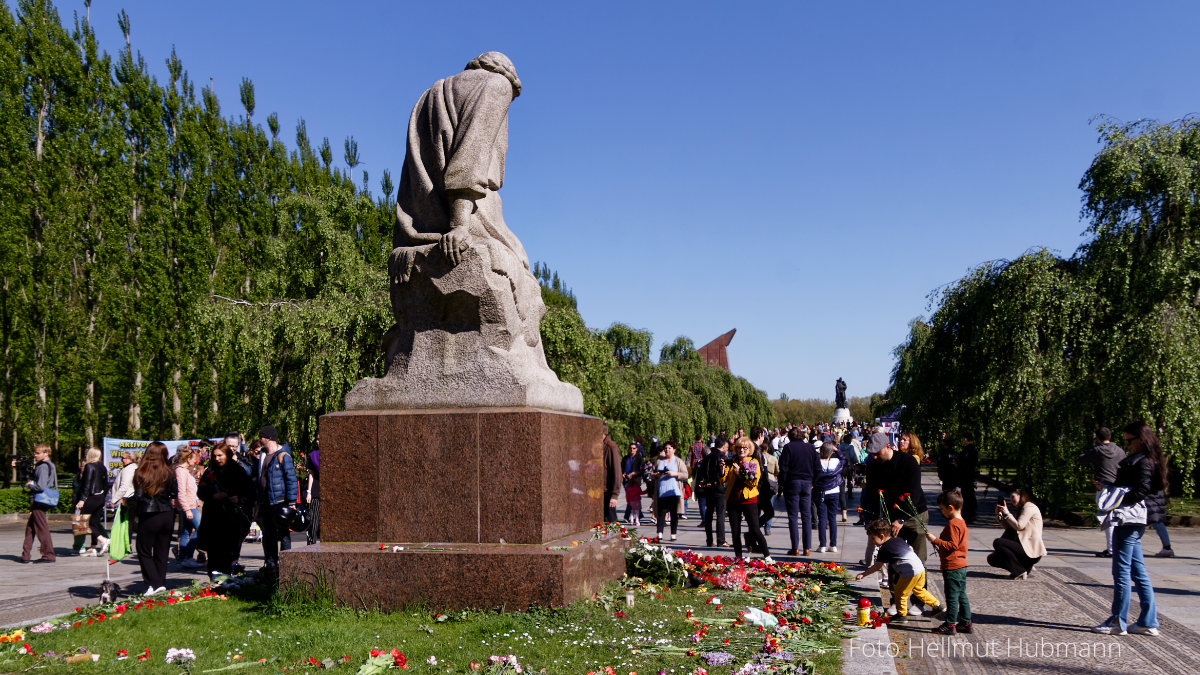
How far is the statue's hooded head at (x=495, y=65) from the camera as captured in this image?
716cm

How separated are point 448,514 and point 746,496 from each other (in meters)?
5.32

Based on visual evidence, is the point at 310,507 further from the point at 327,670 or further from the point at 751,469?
the point at 327,670

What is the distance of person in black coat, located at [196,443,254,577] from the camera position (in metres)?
8.86

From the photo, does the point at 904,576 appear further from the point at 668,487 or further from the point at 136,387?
the point at 136,387

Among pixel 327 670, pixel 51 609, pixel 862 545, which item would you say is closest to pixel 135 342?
pixel 51 609

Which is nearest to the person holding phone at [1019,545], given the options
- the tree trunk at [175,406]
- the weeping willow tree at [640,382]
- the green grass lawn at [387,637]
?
the green grass lawn at [387,637]

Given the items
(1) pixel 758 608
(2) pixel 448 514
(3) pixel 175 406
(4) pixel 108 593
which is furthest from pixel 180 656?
(3) pixel 175 406

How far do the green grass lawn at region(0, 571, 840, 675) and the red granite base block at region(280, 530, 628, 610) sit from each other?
107 millimetres

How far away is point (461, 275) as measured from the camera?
6.48 m

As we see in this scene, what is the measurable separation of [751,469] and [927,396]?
9.97 m

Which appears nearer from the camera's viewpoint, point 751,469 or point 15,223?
point 751,469

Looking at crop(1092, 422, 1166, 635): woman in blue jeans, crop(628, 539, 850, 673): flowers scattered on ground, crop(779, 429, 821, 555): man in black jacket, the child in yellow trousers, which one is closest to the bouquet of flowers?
crop(628, 539, 850, 673): flowers scattered on ground

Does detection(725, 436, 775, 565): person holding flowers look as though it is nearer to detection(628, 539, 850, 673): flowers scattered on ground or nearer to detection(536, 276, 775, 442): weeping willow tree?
detection(628, 539, 850, 673): flowers scattered on ground

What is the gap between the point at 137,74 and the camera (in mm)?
29266
